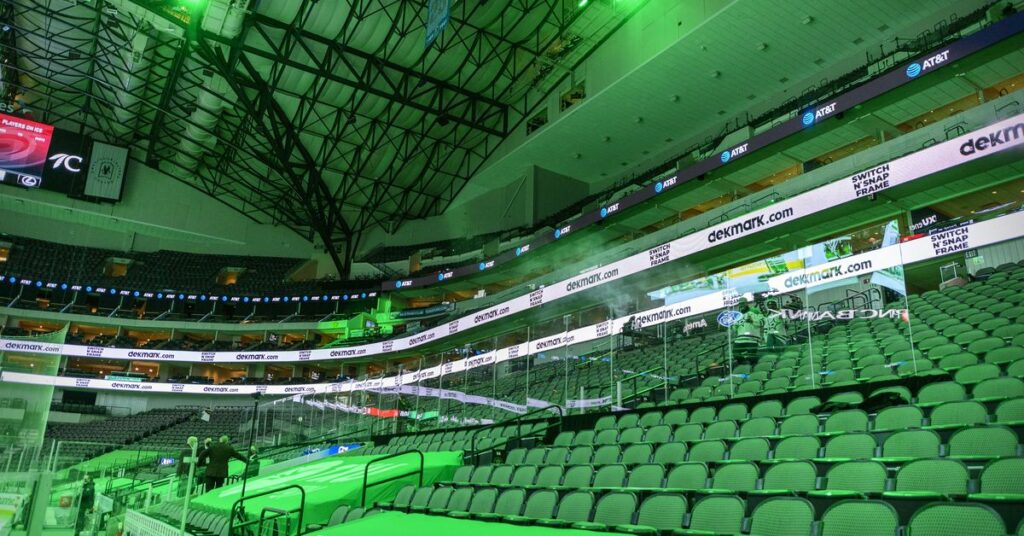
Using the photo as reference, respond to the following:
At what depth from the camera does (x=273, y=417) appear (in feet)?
55.3

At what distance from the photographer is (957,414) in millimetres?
5293

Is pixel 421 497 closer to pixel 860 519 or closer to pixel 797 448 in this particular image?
pixel 797 448

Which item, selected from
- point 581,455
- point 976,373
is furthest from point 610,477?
point 976,373

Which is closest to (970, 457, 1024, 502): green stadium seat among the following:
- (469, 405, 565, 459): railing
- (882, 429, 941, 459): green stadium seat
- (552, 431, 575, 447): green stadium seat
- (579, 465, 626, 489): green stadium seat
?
(882, 429, 941, 459): green stadium seat

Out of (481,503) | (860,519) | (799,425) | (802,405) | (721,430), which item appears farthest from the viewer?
(802,405)

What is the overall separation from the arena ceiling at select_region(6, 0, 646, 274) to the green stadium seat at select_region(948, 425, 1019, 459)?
61.1 ft

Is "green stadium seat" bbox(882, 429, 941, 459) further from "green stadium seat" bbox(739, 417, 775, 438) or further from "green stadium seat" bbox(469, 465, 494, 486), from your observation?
"green stadium seat" bbox(469, 465, 494, 486)

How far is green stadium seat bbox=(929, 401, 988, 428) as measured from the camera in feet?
17.0

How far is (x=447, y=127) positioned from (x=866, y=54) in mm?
17639

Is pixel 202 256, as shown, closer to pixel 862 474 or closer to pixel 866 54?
pixel 866 54

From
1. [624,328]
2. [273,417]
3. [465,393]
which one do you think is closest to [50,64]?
[273,417]

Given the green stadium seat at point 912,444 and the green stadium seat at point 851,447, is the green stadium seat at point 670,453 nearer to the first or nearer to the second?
the green stadium seat at point 851,447

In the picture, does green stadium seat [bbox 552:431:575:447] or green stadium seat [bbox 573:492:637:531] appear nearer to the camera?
green stadium seat [bbox 573:492:637:531]

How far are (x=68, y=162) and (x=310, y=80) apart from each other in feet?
51.7
